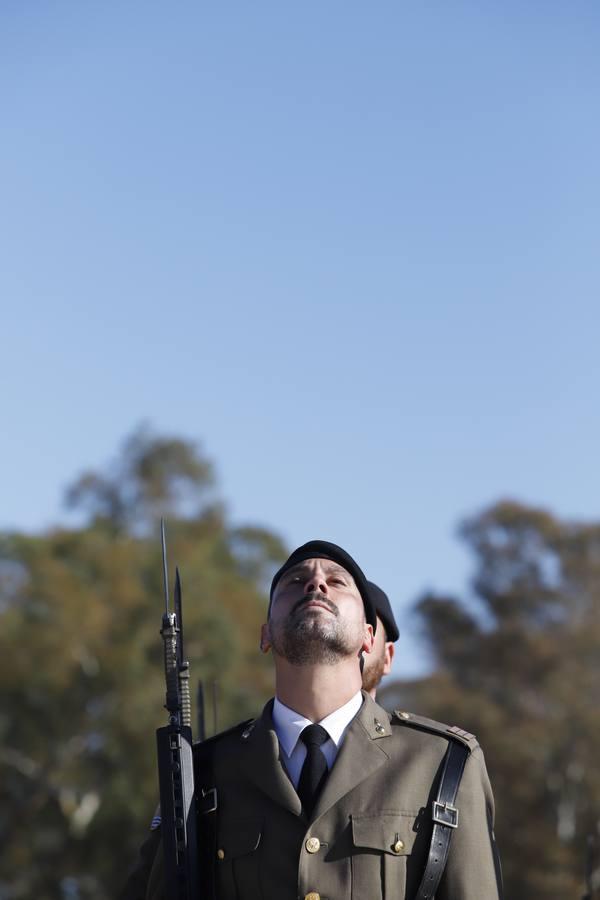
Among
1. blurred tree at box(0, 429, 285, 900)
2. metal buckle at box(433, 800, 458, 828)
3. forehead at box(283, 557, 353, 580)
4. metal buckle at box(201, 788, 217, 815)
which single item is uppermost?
blurred tree at box(0, 429, 285, 900)

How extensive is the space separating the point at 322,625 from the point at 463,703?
1302 inches

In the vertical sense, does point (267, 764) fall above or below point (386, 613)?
below

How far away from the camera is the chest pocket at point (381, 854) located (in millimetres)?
4613

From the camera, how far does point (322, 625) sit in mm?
4809

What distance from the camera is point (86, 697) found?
37188mm

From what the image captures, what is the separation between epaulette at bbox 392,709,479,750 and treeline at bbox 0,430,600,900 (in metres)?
28.7

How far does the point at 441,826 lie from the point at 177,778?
91cm

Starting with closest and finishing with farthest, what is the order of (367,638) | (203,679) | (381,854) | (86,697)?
1. (381,854)
2. (367,638)
3. (203,679)
4. (86,697)

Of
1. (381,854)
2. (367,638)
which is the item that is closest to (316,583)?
(367,638)

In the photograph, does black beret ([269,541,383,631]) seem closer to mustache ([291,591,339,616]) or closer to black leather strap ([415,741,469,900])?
mustache ([291,591,339,616])

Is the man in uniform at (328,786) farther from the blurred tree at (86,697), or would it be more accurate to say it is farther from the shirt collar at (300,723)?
the blurred tree at (86,697)

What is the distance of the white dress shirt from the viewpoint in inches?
193

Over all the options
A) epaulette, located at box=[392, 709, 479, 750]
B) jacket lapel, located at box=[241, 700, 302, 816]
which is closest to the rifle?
jacket lapel, located at box=[241, 700, 302, 816]

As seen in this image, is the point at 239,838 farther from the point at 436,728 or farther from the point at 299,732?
the point at 436,728
